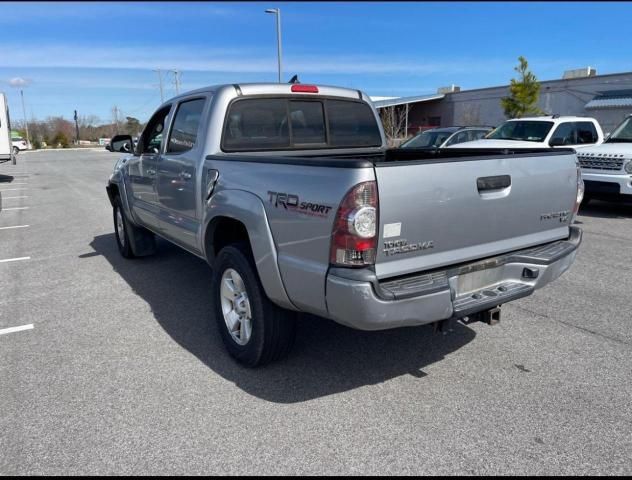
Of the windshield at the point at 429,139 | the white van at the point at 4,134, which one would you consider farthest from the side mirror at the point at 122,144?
the white van at the point at 4,134

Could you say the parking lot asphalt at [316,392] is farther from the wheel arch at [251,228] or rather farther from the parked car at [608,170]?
the parked car at [608,170]

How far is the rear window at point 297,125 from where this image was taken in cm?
412

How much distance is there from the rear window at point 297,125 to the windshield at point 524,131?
772cm

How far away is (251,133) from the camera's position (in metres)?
4.18

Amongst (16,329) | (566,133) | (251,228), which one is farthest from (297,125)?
(566,133)

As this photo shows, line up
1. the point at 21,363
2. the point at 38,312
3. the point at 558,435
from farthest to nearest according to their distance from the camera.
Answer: the point at 38,312 < the point at 21,363 < the point at 558,435

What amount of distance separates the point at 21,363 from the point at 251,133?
2.52 meters

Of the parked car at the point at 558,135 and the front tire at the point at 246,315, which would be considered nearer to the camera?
the front tire at the point at 246,315

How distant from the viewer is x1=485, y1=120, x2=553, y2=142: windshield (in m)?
11.2


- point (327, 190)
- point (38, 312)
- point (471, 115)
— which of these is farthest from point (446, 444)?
point (471, 115)

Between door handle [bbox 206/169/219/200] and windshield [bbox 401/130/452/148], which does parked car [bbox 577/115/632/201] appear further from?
door handle [bbox 206/169/219/200]

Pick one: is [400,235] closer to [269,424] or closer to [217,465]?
[269,424]

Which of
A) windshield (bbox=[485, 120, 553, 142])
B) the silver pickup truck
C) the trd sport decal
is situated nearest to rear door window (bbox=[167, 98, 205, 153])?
the silver pickup truck

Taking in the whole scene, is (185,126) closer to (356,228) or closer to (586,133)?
(356,228)
